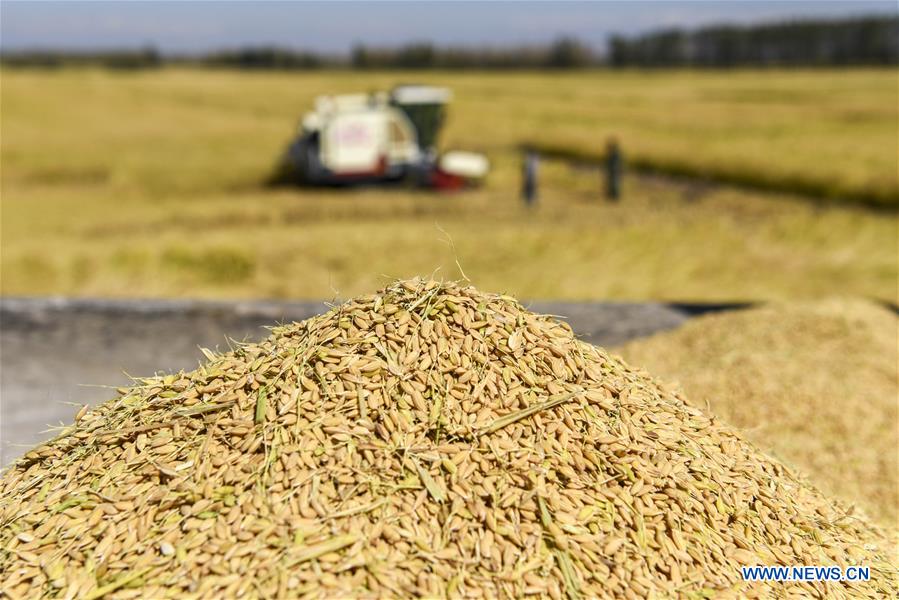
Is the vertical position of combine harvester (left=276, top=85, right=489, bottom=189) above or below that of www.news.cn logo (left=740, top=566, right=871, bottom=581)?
above

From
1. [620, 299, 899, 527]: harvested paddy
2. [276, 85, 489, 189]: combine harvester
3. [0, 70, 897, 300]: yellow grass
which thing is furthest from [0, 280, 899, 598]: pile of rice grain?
[276, 85, 489, 189]: combine harvester

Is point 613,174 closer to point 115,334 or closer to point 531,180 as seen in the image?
point 531,180

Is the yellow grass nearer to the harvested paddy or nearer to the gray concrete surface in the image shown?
the gray concrete surface

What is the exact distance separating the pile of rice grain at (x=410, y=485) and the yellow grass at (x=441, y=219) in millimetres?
1574

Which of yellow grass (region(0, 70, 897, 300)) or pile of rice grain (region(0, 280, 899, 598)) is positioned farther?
yellow grass (region(0, 70, 897, 300))

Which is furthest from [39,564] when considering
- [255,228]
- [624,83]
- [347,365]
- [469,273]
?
[624,83]

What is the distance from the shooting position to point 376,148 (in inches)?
671

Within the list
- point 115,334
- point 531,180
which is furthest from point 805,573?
point 531,180

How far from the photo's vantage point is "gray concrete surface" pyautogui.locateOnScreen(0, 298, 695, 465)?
524 cm

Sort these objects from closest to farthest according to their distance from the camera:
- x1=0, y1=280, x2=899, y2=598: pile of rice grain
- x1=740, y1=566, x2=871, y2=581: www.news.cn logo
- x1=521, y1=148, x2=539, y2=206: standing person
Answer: x1=0, y1=280, x2=899, y2=598: pile of rice grain → x1=740, y1=566, x2=871, y2=581: www.news.cn logo → x1=521, y1=148, x2=539, y2=206: standing person

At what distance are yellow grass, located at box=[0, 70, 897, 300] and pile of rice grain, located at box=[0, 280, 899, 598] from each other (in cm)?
157

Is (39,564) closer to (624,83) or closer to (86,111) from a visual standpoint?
(86,111)

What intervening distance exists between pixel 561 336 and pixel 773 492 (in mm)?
990

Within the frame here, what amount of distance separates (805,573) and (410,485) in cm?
139
